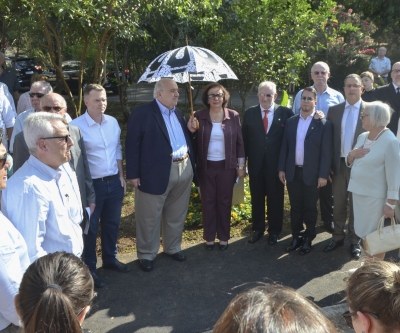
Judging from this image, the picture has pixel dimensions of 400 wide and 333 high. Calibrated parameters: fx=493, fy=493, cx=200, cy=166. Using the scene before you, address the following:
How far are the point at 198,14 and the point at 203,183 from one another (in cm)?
443

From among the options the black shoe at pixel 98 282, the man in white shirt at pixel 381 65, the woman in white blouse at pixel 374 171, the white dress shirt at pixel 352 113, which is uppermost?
the man in white shirt at pixel 381 65

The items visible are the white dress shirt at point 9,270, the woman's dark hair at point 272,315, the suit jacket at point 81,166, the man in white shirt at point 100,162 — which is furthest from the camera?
the man in white shirt at point 100,162

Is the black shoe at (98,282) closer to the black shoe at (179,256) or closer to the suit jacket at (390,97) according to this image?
the black shoe at (179,256)

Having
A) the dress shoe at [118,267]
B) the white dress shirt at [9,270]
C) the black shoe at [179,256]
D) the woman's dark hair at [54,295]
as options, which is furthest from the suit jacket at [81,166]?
the woman's dark hair at [54,295]

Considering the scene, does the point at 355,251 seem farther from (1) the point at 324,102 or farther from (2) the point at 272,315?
(2) the point at 272,315

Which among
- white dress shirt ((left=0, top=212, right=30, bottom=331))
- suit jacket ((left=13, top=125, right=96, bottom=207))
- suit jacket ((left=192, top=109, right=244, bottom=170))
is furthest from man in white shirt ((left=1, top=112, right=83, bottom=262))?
suit jacket ((left=192, top=109, right=244, bottom=170))

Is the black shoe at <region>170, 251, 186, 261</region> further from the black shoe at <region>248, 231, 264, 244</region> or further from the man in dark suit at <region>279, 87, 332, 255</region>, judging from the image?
the man in dark suit at <region>279, 87, 332, 255</region>

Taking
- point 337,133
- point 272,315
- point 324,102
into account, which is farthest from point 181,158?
point 272,315

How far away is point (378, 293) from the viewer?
2.05 metres

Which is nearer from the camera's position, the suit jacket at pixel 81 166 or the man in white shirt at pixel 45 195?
the man in white shirt at pixel 45 195

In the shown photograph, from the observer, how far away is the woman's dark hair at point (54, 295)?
1858 millimetres

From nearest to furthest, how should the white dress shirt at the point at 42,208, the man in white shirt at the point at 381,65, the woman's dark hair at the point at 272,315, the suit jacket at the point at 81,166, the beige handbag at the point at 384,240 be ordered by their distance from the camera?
the woman's dark hair at the point at 272,315
the white dress shirt at the point at 42,208
the suit jacket at the point at 81,166
the beige handbag at the point at 384,240
the man in white shirt at the point at 381,65

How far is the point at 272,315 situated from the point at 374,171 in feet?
12.9

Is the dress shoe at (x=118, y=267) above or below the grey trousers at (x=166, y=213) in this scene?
below
